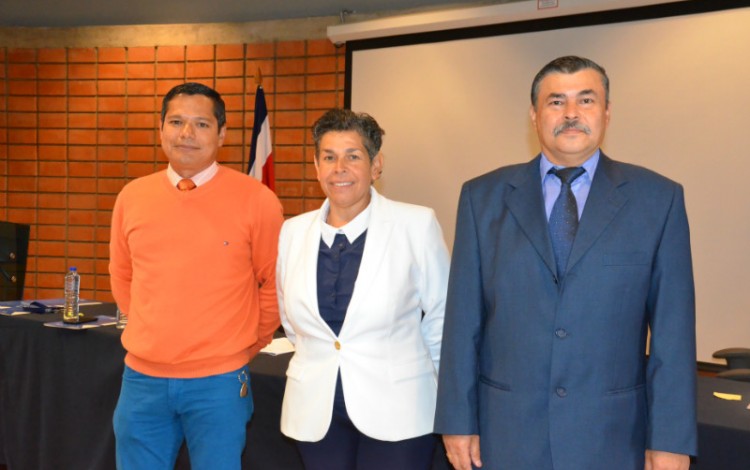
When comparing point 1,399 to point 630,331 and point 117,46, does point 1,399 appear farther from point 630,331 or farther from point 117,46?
A: point 117,46

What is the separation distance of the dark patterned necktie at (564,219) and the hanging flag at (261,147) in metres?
3.87

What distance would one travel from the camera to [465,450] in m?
1.49

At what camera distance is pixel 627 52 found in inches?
173

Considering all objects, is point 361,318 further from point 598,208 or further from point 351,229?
point 598,208

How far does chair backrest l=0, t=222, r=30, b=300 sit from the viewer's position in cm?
371

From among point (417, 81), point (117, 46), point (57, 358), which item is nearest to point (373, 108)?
point (417, 81)

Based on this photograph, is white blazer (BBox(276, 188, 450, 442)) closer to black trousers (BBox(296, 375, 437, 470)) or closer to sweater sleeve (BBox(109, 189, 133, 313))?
black trousers (BBox(296, 375, 437, 470))

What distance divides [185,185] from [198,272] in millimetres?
275

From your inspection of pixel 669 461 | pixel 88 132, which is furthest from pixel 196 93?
pixel 88 132

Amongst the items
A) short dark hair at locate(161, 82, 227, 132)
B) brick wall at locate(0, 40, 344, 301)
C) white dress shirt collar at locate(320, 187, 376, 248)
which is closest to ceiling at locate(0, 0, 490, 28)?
brick wall at locate(0, 40, 344, 301)

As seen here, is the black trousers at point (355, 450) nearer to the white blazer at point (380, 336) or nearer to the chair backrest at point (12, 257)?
the white blazer at point (380, 336)

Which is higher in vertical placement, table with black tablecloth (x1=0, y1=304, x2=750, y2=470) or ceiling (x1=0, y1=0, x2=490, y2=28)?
ceiling (x1=0, y1=0, x2=490, y2=28)

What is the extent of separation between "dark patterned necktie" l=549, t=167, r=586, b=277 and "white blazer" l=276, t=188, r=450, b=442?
0.38 m

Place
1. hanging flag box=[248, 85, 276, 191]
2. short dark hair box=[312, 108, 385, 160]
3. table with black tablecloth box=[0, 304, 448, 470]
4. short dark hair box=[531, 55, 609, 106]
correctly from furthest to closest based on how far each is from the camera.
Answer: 1. hanging flag box=[248, 85, 276, 191]
2. table with black tablecloth box=[0, 304, 448, 470]
3. short dark hair box=[312, 108, 385, 160]
4. short dark hair box=[531, 55, 609, 106]
